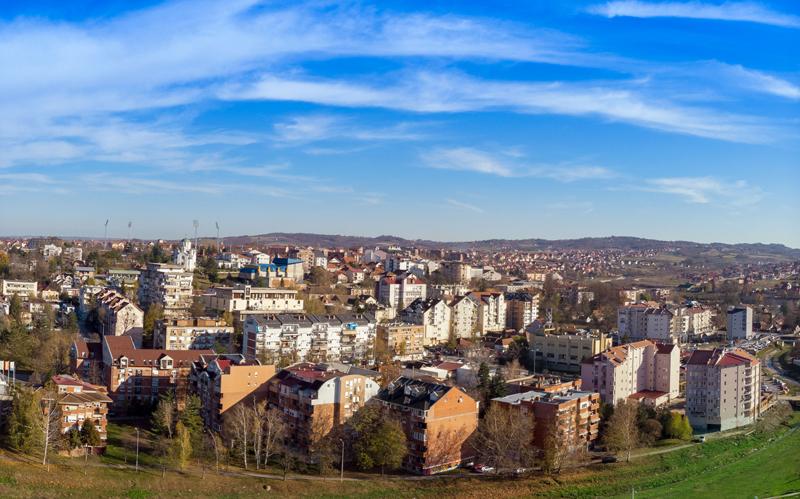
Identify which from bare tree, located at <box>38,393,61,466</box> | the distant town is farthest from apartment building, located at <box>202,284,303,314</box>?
bare tree, located at <box>38,393,61,466</box>

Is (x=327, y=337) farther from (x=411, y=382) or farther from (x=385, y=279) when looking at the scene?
(x=385, y=279)

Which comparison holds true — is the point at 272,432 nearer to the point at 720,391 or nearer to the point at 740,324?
the point at 720,391

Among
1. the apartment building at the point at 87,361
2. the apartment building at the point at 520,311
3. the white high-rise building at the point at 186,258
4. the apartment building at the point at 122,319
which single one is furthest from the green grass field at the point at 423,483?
the white high-rise building at the point at 186,258

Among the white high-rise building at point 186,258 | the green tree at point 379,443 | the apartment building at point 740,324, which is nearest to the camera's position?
the green tree at point 379,443

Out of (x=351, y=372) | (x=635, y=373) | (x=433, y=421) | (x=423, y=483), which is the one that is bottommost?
(x=423, y=483)

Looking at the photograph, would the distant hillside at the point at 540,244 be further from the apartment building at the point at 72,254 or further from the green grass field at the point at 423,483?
the green grass field at the point at 423,483

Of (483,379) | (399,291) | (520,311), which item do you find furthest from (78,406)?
(520,311)
